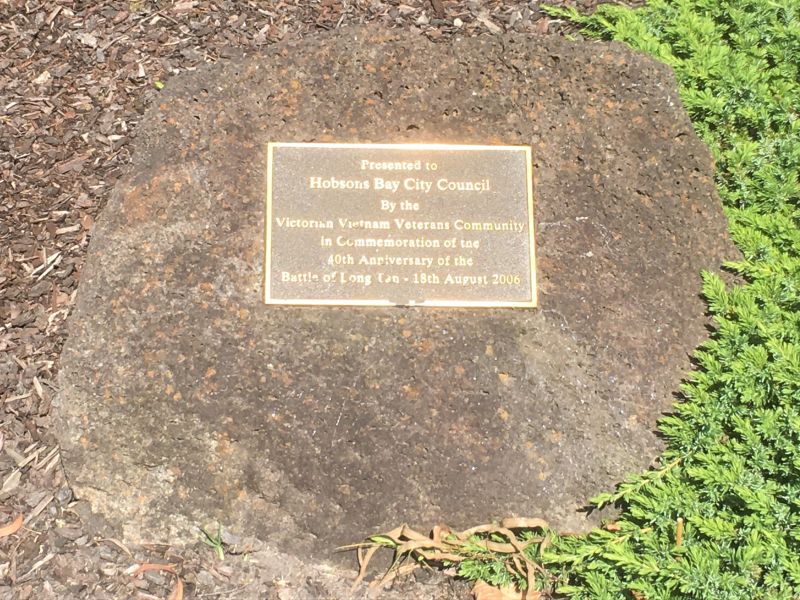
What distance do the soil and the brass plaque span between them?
2.42 feet

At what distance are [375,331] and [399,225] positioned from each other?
48 centimetres

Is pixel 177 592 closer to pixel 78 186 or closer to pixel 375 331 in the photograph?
pixel 375 331

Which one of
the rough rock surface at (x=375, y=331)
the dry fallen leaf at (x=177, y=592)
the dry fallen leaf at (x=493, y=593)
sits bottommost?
the dry fallen leaf at (x=177, y=592)

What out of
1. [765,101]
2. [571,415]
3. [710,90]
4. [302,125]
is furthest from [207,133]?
[765,101]

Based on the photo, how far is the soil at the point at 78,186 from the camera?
2.78 meters

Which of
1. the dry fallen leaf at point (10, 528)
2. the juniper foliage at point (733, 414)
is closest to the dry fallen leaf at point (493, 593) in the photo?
the juniper foliage at point (733, 414)

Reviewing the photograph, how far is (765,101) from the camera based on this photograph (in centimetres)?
337

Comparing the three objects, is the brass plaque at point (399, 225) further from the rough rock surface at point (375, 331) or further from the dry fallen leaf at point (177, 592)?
the dry fallen leaf at point (177, 592)

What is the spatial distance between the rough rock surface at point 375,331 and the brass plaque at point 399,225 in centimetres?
8

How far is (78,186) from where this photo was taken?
339 cm

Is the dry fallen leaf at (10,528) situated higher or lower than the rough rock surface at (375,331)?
lower

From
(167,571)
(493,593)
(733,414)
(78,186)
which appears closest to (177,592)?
(167,571)

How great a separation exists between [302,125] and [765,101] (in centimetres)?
227

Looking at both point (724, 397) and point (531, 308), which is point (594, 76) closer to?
point (531, 308)
